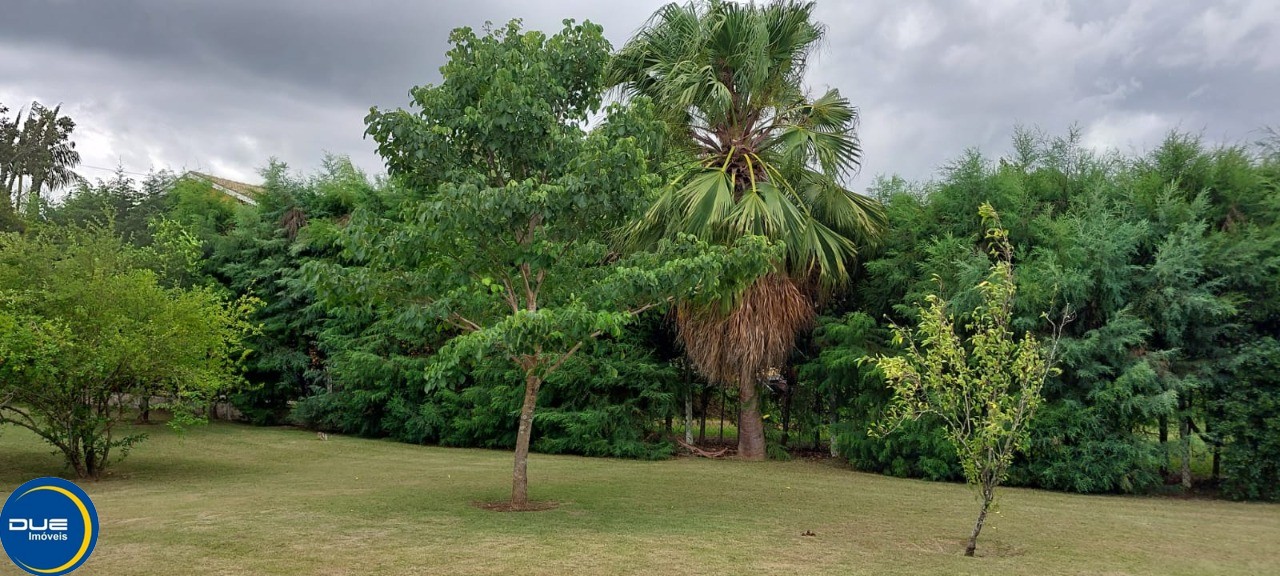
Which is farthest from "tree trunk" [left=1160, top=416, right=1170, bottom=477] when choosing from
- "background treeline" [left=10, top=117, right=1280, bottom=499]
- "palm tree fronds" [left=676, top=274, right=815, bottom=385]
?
"palm tree fronds" [left=676, top=274, right=815, bottom=385]

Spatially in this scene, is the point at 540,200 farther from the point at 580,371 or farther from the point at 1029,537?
the point at 580,371

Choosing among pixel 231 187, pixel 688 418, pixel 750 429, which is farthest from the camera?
pixel 231 187

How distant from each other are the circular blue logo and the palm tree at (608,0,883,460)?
8685 millimetres

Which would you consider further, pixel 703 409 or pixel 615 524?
pixel 703 409

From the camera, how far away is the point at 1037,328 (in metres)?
12.0

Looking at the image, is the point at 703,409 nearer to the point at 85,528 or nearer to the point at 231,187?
the point at 85,528

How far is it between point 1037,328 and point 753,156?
4778mm

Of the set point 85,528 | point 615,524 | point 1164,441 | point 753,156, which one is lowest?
point 615,524

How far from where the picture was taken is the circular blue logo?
14.2 ft

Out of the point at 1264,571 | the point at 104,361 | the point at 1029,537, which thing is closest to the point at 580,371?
the point at 104,361

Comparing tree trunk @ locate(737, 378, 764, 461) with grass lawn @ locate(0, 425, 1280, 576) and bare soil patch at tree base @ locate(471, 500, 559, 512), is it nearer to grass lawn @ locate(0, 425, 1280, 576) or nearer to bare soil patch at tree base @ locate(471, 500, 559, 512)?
grass lawn @ locate(0, 425, 1280, 576)

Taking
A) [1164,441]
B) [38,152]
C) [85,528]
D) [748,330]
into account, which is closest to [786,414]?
[748,330]

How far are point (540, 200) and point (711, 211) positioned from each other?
15.6 feet

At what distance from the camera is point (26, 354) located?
995 cm
